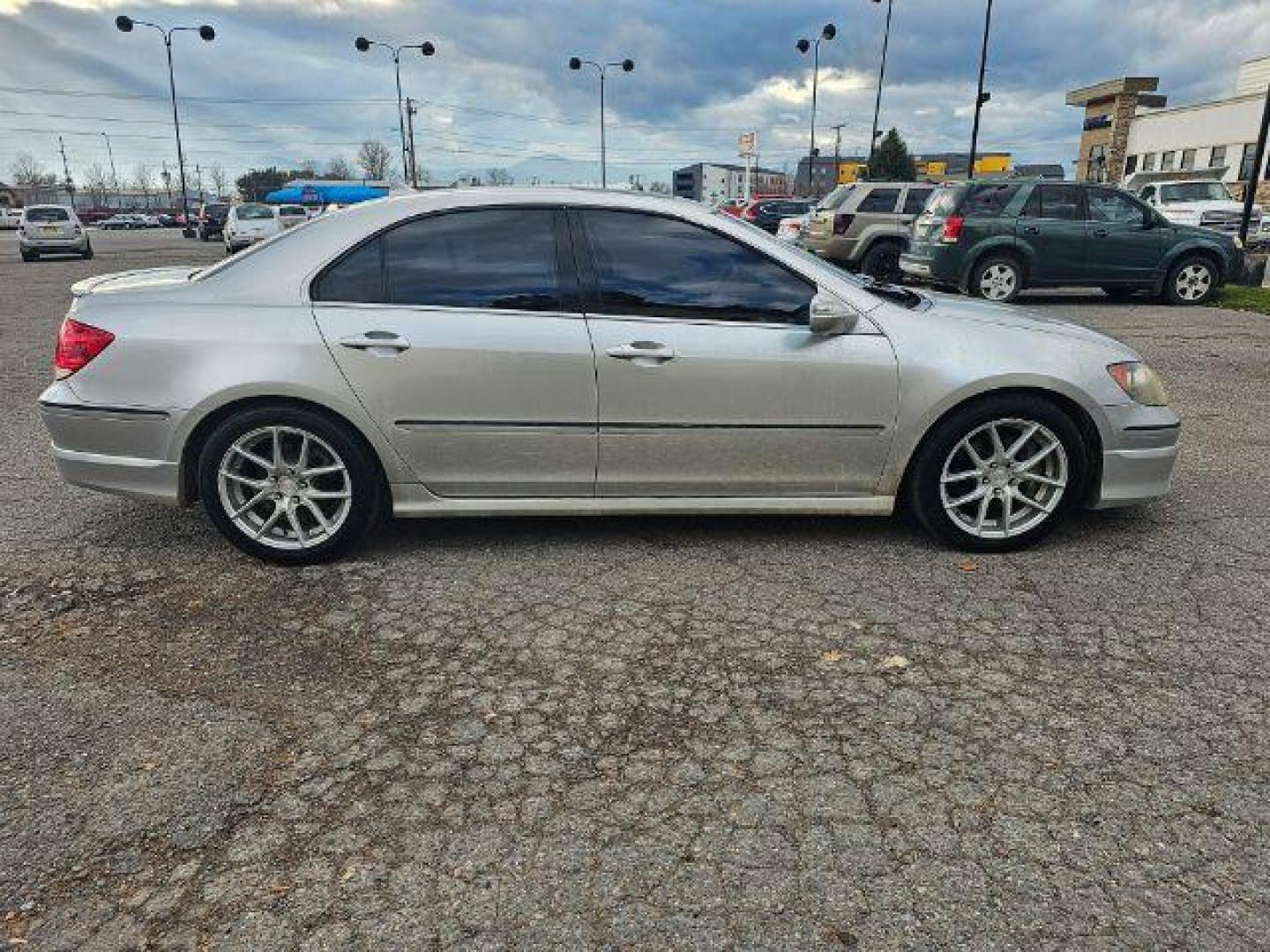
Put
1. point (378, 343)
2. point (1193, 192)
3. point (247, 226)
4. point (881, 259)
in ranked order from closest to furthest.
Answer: point (378, 343) < point (881, 259) < point (1193, 192) < point (247, 226)

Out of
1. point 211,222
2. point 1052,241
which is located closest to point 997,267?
point 1052,241

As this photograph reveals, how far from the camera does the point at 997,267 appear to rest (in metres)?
13.0

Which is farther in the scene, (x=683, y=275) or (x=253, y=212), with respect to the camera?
(x=253, y=212)

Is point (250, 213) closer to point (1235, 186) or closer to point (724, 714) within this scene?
point (724, 714)

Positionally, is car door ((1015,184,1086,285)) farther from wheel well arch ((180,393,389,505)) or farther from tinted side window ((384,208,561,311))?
wheel well arch ((180,393,389,505))

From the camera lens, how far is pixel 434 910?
2.08 metres

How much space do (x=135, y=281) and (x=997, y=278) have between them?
11.6 meters

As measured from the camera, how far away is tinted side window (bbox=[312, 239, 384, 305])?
387cm

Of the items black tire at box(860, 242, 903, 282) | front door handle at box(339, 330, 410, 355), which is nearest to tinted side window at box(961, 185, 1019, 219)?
black tire at box(860, 242, 903, 282)

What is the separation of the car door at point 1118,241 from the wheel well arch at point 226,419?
1211 cm

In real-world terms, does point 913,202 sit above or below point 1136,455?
above

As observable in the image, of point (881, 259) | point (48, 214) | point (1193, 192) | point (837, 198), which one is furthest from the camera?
point (48, 214)

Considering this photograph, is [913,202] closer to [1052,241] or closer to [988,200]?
[988,200]

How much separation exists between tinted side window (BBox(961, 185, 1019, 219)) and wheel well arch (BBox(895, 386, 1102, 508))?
9.86m
